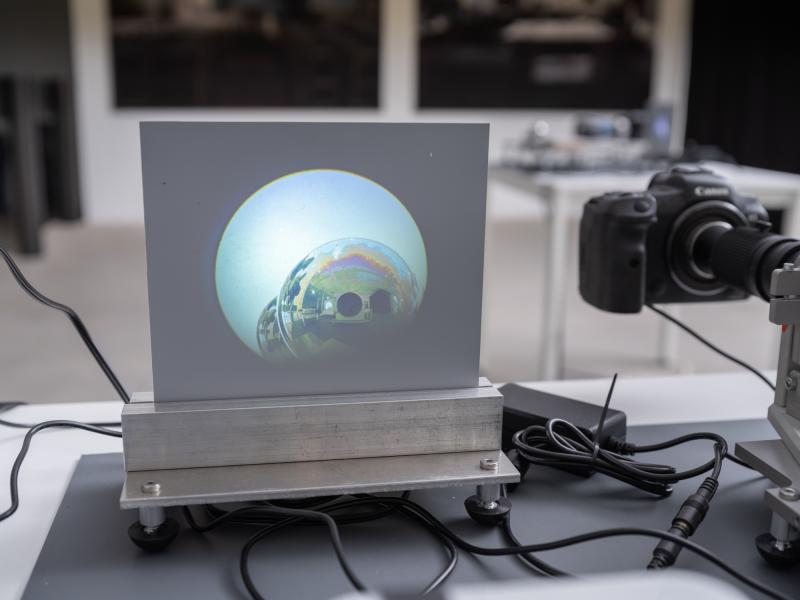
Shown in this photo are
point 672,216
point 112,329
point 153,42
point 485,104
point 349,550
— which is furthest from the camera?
point 485,104

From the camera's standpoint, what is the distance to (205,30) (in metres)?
5.06

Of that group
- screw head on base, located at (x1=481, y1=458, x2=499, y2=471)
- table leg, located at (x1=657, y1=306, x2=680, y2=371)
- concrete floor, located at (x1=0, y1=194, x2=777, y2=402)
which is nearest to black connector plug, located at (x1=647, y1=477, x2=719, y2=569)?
screw head on base, located at (x1=481, y1=458, x2=499, y2=471)

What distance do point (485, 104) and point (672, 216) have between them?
490 cm

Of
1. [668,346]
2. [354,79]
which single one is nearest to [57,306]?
[668,346]

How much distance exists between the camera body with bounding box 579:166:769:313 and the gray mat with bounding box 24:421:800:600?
18cm

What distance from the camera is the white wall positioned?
16.3 ft

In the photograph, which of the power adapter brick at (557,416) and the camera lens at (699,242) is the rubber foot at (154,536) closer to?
the power adapter brick at (557,416)

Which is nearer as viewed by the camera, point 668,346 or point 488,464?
point 488,464

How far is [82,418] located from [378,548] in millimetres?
348

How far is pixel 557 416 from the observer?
62 centimetres

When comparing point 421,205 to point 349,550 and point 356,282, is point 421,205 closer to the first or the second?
point 356,282

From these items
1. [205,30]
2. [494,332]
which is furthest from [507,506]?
[205,30]

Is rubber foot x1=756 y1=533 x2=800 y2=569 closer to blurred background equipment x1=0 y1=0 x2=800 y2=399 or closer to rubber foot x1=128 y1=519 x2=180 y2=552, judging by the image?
rubber foot x1=128 y1=519 x2=180 y2=552

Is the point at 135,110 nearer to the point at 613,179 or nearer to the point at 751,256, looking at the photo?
the point at 613,179
